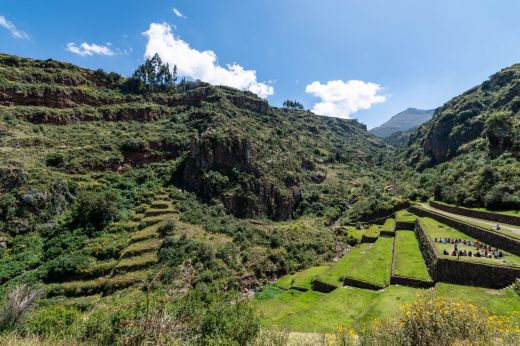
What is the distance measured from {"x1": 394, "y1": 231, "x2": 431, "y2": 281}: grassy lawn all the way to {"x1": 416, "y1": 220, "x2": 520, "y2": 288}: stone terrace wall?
4.06ft

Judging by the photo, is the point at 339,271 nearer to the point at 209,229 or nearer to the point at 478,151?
the point at 209,229

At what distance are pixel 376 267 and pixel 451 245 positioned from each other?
8228 mm

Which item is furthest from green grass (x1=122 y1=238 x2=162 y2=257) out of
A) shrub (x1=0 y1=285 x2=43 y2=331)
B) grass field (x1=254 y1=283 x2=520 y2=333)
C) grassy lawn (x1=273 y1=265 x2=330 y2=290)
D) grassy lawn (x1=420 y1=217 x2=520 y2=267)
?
grassy lawn (x1=420 y1=217 x2=520 y2=267)

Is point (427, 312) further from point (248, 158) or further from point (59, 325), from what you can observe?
point (248, 158)

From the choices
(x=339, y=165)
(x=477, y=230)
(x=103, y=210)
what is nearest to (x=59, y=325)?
(x=103, y=210)

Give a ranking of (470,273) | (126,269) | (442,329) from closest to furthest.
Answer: (442,329)
(470,273)
(126,269)

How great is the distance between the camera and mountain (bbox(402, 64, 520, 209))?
37.7 meters

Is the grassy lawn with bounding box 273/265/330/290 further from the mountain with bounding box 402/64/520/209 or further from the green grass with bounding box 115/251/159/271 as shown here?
the mountain with bounding box 402/64/520/209

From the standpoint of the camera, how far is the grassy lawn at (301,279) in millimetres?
34906

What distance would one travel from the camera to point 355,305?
2467 centimetres

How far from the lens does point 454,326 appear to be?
7.96 m

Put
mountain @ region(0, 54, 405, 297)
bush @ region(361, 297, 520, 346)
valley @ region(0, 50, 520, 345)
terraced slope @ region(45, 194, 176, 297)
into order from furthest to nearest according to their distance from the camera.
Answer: mountain @ region(0, 54, 405, 297) < terraced slope @ region(45, 194, 176, 297) < valley @ region(0, 50, 520, 345) < bush @ region(361, 297, 520, 346)

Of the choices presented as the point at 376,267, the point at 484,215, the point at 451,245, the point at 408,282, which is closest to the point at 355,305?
the point at 408,282

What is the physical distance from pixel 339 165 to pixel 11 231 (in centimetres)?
9720
